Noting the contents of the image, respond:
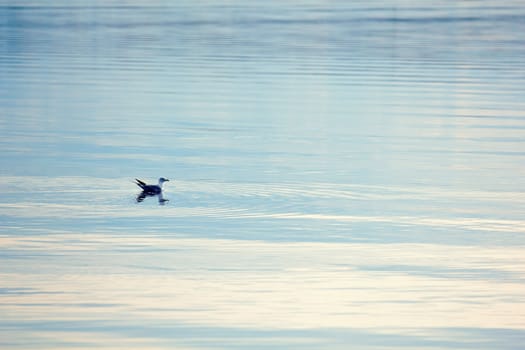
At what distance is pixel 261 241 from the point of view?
541 inches

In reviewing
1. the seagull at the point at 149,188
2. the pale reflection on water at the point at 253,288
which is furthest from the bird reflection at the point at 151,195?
the pale reflection on water at the point at 253,288

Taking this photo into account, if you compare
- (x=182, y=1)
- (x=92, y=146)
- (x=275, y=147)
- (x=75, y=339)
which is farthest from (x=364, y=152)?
(x=182, y=1)

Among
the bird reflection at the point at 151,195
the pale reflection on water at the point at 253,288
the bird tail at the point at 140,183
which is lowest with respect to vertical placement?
the pale reflection on water at the point at 253,288

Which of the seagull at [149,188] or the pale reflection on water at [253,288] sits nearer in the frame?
the pale reflection on water at [253,288]

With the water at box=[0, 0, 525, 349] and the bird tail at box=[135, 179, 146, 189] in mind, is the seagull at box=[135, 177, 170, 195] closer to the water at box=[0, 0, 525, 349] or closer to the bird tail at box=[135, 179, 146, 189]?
the bird tail at box=[135, 179, 146, 189]

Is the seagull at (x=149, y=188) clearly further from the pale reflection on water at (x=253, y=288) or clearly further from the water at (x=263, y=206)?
the pale reflection on water at (x=253, y=288)

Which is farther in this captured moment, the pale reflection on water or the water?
the water

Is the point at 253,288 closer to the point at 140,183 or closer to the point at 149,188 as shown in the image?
the point at 149,188

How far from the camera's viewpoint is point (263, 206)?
15.7 m

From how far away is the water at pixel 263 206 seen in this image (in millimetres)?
10953

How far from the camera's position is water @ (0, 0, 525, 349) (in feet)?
35.9

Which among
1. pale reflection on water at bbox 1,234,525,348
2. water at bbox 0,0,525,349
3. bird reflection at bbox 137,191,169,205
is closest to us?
pale reflection on water at bbox 1,234,525,348

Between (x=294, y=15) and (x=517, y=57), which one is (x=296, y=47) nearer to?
(x=517, y=57)

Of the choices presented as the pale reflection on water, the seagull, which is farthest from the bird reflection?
the pale reflection on water
